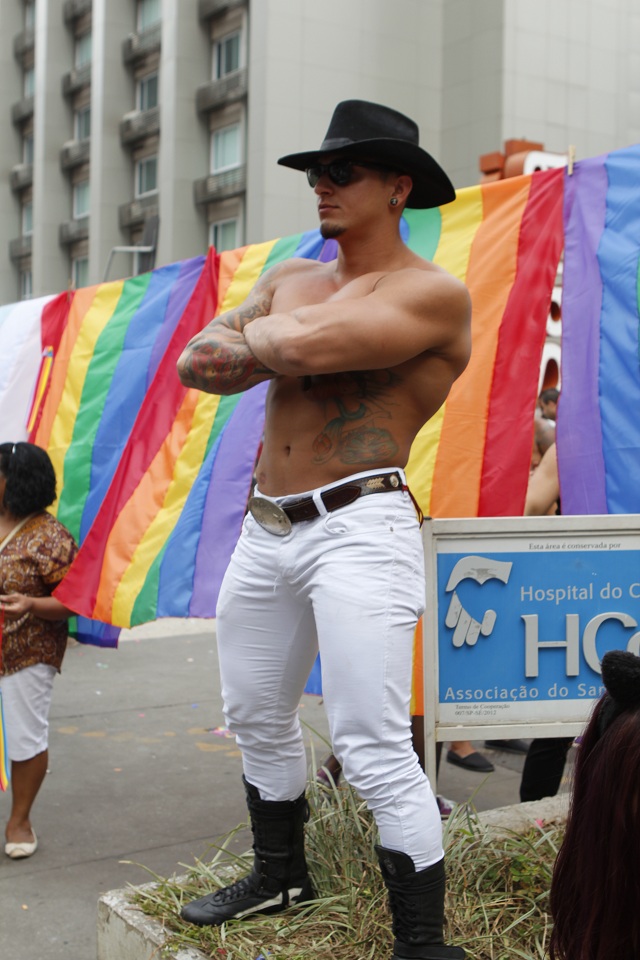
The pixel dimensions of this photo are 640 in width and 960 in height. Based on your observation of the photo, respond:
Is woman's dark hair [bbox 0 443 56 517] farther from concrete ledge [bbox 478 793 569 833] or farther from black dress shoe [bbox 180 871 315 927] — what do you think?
concrete ledge [bbox 478 793 569 833]

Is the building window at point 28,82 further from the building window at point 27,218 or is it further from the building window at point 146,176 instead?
the building window at point 146,176

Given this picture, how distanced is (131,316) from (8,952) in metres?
3.07

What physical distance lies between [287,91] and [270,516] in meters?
24.3

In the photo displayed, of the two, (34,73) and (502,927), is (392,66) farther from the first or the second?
(502,927)

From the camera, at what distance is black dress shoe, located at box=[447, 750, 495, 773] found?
18.0ft

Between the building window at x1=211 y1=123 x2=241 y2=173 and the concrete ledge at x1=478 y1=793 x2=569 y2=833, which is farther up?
the building window at x1=211 y1=123 x2=241 y2=173

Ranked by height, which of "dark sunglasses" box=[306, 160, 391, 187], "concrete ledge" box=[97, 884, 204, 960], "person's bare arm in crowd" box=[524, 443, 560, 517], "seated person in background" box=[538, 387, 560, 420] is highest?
"dark sunglasses" box=[306, 160, 391, 187]

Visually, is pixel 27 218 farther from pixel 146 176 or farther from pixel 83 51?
pixel 146 176

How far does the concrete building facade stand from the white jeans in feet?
69.9

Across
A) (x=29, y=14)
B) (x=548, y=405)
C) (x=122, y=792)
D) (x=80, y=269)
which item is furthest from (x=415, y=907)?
(x=29, y=14)

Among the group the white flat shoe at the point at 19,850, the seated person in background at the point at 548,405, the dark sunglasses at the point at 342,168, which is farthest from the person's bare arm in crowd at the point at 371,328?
the seated person in background at the point at 548,405

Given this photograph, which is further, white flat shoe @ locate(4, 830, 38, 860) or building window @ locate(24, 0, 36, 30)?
building window @ locate(24, 0, 36, 30)

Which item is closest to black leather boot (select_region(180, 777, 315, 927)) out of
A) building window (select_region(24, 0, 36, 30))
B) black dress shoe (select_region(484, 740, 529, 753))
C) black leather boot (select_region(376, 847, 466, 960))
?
black leather boot (select_region(376, 847, 466, 960))

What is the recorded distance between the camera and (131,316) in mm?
5516
